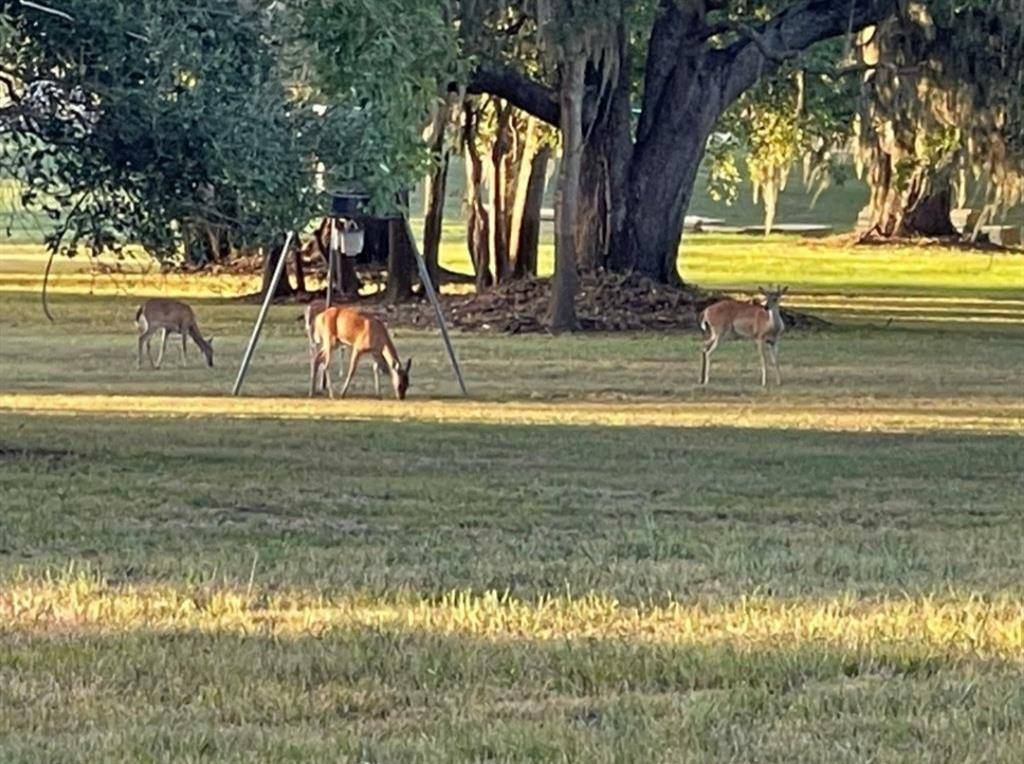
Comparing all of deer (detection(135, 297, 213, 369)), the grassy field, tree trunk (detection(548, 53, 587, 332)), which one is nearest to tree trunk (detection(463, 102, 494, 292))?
tree trunk (detection(548, 53, 587, 332))

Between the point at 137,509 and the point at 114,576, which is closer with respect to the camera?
the point at 114,576

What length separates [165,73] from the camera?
1400cm

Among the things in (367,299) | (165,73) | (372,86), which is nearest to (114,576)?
(165,73)

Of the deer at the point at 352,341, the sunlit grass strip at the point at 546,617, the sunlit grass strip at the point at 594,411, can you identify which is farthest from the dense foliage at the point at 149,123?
the deer at the point at 352,341

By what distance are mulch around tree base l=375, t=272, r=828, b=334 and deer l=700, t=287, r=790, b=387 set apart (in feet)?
22.9

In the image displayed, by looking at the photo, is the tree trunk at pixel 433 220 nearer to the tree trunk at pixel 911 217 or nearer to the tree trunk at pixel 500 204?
the tree trunk at pixel 500 204

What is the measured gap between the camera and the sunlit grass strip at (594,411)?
21.0 meters

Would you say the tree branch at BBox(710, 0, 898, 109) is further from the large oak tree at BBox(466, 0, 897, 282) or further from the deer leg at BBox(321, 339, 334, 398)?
the deer leg at BBox(321, 339, 334, 398)

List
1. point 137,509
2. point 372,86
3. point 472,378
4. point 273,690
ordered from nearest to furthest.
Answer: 1. point 273,690
2. point 137,509
3. point 372,86
4. point 472,378

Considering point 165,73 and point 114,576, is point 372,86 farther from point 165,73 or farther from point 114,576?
point 114,576

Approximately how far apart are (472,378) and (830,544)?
15145 mm

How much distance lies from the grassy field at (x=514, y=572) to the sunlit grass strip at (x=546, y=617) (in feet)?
0.09

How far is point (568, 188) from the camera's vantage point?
3144 centimetres

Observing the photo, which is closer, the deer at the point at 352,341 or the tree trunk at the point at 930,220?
the deer at the point at 352,341
